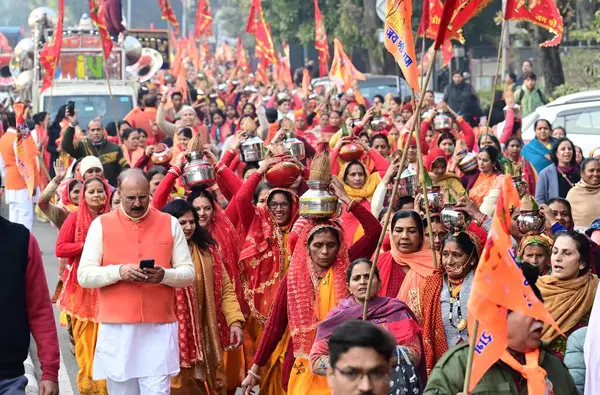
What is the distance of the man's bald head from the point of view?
7.22 meters

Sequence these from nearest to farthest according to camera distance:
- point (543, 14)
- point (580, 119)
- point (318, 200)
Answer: point (318, 200) → point (543, 14) → point (580, 119)

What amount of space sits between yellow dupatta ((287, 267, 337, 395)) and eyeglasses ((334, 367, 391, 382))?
2938 mm

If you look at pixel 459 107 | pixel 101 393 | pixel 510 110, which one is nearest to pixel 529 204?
pixel 101 393

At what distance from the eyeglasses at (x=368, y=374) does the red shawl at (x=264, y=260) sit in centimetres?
472

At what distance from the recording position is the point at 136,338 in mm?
7316

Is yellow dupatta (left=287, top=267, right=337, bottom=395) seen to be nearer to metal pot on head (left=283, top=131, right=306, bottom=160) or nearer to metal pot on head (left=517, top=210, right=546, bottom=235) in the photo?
metal pot on head (left=517, top=210, right=546, bottom=235)

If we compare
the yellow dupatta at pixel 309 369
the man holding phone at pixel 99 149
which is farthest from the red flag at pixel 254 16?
the yellow dupatta at pixel 309 369

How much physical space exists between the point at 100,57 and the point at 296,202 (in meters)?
16.5

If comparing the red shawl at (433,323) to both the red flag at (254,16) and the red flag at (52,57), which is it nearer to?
the red flag at (52,57)

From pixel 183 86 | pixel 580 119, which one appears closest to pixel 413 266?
pixel 580 119

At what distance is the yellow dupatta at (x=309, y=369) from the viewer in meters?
7.19

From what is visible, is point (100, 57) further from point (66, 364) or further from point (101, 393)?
point (101, 393)

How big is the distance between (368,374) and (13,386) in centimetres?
219

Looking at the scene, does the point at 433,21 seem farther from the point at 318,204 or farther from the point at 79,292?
the point at 318,204
